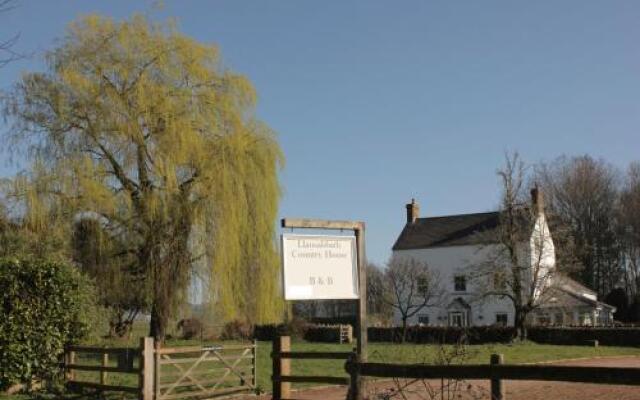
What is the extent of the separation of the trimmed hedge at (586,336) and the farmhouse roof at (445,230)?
13775 mm

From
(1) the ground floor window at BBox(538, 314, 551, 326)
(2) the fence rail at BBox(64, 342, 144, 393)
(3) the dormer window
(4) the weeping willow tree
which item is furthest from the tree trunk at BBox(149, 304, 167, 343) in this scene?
(3) the dormer window

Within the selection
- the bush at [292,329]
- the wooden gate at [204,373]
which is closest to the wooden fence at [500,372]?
the wooden gate at [204,373]

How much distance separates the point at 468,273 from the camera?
2094 inches

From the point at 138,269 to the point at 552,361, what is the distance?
15.4 m

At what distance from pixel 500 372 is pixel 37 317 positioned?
12.4m

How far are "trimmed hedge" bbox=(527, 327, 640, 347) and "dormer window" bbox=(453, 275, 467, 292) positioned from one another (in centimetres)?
1363

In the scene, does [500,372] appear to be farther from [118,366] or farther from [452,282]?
[452,282]

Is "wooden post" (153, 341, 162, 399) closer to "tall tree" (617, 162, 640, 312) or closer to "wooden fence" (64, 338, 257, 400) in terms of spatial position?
"wooden fence" (64, 338, 257, 400)

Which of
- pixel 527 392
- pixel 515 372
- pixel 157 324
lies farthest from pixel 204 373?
Result: pixel 515 372

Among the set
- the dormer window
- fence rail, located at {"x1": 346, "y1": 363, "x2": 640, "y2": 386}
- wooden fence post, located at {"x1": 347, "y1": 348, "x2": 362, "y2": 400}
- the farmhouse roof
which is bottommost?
wooden fence post, located at {"x1": 347, "y1": 348, "x2": 362, "y2": 400}

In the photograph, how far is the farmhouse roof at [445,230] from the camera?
191 feet

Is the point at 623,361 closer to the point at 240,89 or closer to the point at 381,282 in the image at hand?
the point at 240,89

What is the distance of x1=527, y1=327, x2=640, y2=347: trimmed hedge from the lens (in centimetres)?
3978

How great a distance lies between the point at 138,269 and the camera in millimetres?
25969
